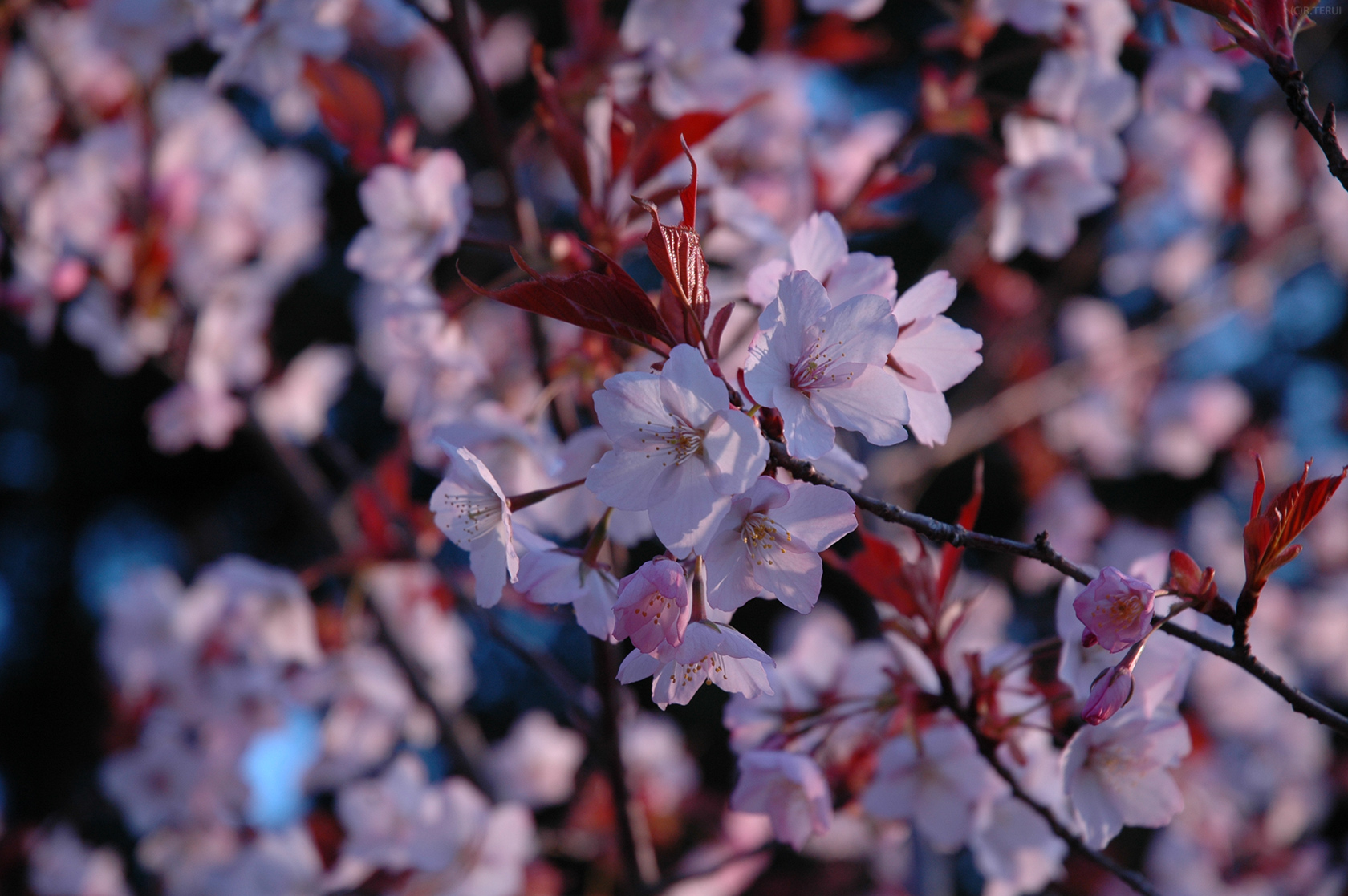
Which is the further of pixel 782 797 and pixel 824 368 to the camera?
pixel 782 797

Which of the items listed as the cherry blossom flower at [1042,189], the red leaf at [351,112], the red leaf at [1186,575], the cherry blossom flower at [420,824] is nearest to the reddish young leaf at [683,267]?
the red leaf at [1186,575]

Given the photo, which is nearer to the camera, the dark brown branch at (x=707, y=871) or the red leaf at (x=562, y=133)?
the red leaf at (x=562, y=133)

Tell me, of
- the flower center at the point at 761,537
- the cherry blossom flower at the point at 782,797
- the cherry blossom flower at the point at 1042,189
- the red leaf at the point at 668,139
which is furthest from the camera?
the cherry blossom flower at the point at 1042,189

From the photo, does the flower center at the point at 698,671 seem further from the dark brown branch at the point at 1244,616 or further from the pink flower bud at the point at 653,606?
the dark brown branch at the point at 1244,616

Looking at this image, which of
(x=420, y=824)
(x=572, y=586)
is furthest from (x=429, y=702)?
(x=572, y=586)

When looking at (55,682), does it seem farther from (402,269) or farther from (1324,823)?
(1324,823)

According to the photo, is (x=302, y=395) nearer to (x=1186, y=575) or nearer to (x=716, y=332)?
(x=716, y=332)

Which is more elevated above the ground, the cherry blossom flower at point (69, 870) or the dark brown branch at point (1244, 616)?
the dark brown branch at point (1244, 616)
